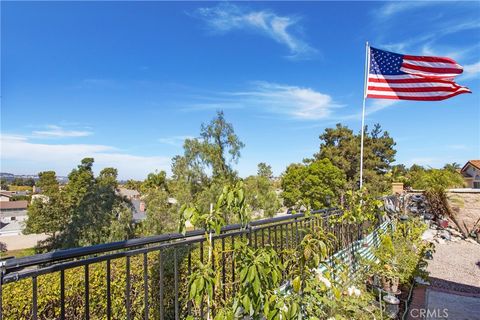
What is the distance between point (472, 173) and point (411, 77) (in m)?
21.2

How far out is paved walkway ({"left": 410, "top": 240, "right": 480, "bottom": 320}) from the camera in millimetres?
3102

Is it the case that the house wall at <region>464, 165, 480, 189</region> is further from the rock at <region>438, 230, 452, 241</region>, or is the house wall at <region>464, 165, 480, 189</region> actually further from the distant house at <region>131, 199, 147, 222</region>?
the distant house at <region>131, 199, 147, 222</region>

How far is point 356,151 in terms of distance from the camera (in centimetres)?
2638

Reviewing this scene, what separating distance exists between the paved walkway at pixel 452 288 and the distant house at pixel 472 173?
14216 millimetres

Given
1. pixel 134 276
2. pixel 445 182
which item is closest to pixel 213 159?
pixel 445 182

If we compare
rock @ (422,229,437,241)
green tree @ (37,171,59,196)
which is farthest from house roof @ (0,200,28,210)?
rock @ (422,229,437,241)

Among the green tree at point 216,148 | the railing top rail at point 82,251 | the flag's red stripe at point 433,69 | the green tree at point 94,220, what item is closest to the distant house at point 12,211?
the green tree at point 94,220

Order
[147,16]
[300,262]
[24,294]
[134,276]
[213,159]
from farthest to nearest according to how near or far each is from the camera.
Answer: [213,159] < [147,16] < [134,276] < [24,294] < [300,262]

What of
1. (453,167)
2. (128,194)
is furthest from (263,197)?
(128,194)

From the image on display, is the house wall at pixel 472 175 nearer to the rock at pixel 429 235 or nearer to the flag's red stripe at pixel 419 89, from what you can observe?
the rock at pixel 429 235

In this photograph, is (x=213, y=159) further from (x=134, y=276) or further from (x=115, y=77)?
(x=134, y=276)

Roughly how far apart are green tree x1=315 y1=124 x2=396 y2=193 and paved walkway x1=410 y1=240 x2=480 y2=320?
20364 mm

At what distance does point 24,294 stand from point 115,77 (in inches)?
576

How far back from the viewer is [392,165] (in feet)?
92.5
